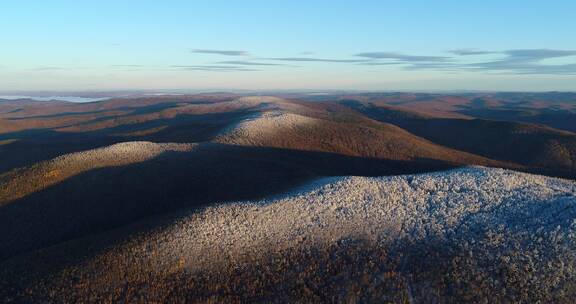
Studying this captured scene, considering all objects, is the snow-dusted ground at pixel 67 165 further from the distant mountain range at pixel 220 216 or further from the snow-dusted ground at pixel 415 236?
the snow-dusted ground at pixel 415 236

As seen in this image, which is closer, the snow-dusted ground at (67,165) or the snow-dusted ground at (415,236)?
the snow-dusted ground at (415,236)

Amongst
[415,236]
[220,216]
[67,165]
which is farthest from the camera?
[67,165]

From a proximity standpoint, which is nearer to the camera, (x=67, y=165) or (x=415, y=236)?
(x=415, y=236)

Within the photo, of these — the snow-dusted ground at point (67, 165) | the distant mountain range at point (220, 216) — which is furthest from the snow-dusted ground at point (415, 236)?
the snow-dusted ground at point (67, 165)

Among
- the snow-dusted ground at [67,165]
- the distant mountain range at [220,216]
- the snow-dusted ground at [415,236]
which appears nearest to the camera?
the snow-dusted ground at [415,236]

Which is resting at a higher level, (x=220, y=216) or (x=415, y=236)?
(x=220, y=216)

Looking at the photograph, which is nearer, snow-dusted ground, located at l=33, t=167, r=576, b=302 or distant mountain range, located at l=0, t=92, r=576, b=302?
snow-dusted ground, located at l=33, t=167, r=576, b=302

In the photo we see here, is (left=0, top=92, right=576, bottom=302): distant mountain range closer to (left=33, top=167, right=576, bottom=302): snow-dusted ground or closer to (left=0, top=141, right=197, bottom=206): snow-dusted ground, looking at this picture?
(left=33, top=167, right=576, bottom=302): snow-dusted ground

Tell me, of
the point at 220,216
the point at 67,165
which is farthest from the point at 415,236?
the point at 67,165

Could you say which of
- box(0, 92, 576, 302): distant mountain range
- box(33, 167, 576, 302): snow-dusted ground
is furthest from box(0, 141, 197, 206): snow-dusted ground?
box(33, 167, 576, 302): snow-dusted ground

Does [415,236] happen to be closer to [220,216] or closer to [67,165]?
[220,216]
